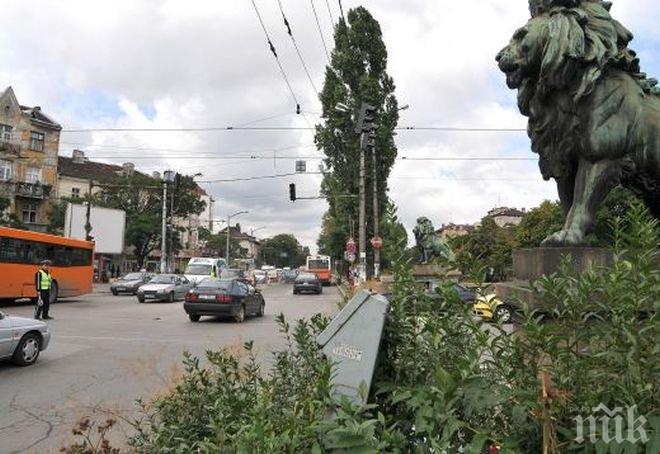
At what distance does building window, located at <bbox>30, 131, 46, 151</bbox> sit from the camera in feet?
196

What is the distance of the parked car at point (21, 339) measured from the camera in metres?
10.4

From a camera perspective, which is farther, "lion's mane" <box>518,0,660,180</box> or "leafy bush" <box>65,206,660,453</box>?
"lion's mane" <box>518,0,660,180</box>

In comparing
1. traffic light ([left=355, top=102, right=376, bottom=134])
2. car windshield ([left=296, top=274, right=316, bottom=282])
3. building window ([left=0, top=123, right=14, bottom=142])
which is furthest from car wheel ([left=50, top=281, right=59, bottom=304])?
building window ([left=0, top=123, right=14, bottom=142])

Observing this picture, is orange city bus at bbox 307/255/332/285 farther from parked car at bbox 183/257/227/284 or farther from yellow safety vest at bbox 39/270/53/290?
yellow safety vest at bbox 39/270/53/290

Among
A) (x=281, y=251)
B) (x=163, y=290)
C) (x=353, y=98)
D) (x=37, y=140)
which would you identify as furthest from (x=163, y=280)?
(x=281, y=251)

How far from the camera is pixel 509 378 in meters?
1.92

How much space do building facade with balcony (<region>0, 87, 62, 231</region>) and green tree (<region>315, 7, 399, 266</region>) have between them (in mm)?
34808

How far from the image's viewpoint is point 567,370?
1.94 meters

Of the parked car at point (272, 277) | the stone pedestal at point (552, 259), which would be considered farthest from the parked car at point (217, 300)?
the parked car at point (272, 277)

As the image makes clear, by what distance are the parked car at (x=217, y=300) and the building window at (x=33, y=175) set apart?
4646 cm

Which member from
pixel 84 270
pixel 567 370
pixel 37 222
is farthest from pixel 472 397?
pixel 37 222

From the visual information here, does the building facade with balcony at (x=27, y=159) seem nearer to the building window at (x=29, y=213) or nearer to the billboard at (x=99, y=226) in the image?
the building window at (x=29, y=213)

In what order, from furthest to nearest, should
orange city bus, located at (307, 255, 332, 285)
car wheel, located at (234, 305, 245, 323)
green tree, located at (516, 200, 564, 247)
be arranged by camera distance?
green tree, located at (516, 200, 564, 247) < orange city bus, located at (307, 255, 332, 285) < car wheel, located at (234, 305, 245, 323)

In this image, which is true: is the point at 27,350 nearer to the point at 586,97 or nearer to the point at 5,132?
the point at 586,97
